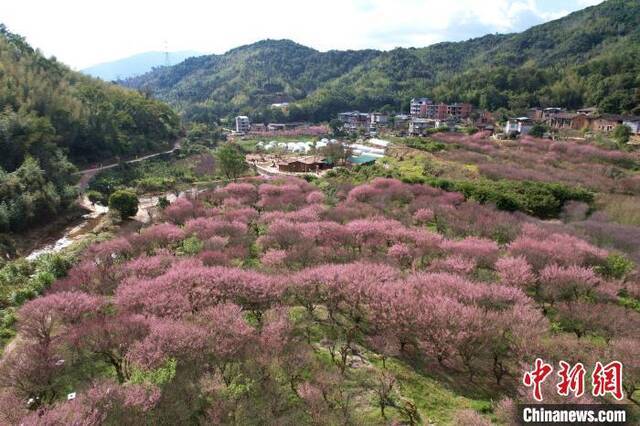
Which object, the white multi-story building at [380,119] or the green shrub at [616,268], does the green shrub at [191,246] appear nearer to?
the green shrub at [616,268]

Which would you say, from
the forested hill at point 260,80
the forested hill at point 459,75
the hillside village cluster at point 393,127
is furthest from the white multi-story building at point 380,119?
Answer: the forested hill at point 260,80

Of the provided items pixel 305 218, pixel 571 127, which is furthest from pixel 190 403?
pixel 571 127

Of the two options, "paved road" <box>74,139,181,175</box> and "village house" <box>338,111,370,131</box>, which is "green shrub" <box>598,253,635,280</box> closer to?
"paved road" <box>74,139,181,175</box>

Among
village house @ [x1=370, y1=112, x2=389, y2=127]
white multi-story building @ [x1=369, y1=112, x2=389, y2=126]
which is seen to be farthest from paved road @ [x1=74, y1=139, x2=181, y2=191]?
white multi-story building @ [x1=369, y1=112, x2=389, y2=126]

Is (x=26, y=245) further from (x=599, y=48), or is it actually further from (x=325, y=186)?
(x=599, y=48)

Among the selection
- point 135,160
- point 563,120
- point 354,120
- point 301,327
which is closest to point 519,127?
point 563,120

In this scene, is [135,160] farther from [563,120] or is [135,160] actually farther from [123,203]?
[563,120]

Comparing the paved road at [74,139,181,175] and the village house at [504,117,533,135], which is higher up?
the village house at [504,117,533,135]
